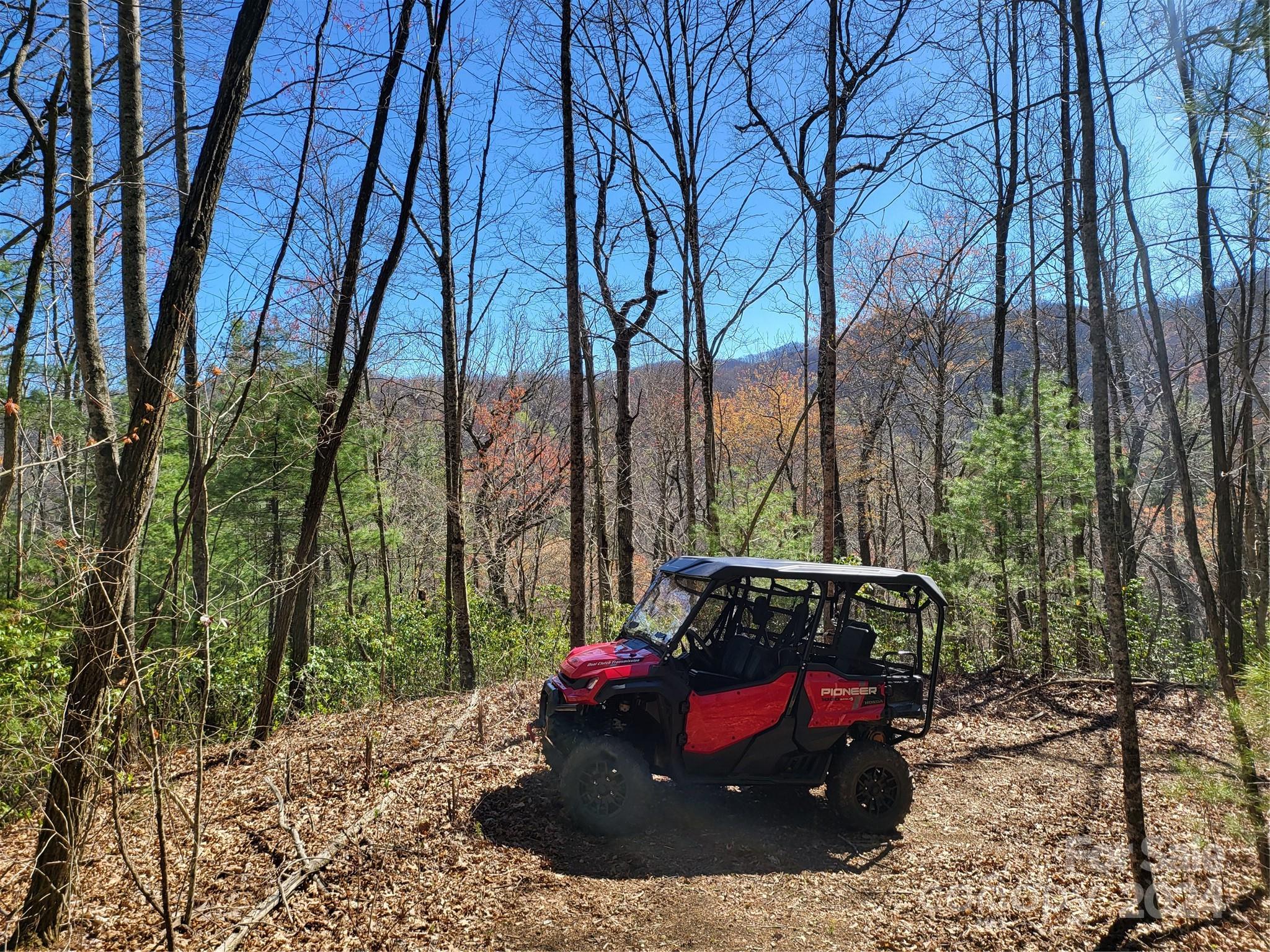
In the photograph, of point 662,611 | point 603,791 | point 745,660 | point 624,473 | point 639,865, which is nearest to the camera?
point 639,865

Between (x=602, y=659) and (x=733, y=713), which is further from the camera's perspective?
(x=602, y=659)

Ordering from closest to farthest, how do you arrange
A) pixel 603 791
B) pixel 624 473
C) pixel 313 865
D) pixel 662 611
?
pixel 313 865 → pixel 603 791 → pixel 662 611 → pixel 624 473

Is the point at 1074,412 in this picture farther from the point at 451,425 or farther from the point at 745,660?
the point at 451,425

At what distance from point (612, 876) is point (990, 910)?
2514mm

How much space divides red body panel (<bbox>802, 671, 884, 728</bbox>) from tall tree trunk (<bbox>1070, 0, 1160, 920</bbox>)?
171cm

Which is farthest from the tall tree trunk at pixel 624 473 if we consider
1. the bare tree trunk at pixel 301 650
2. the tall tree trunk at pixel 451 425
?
the bare tree trunk at pixel 301 650

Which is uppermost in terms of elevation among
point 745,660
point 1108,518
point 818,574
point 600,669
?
point 1108,518

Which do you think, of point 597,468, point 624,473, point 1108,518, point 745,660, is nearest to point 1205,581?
point 1108,518

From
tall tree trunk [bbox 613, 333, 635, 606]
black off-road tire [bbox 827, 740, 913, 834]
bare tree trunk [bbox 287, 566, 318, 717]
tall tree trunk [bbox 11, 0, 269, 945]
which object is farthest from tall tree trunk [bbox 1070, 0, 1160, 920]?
tall tree trunk [bbox 613, 333, 635, 606]

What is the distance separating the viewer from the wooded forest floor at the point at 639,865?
387cm

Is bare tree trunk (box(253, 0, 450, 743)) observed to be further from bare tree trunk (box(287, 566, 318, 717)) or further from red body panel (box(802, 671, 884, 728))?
red body panel (box(802, 671, 884, 728))

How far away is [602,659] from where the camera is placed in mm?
5387

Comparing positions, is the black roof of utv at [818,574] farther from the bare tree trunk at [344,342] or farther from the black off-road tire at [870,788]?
the bare tree trunk at [344,342]

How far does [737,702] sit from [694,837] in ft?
3.63
